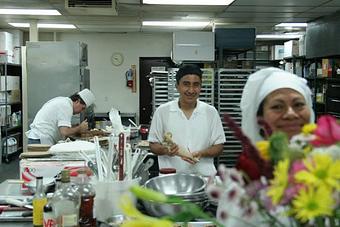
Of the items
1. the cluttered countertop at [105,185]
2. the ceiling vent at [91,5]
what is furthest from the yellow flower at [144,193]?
the ceiling vent at [91,5]

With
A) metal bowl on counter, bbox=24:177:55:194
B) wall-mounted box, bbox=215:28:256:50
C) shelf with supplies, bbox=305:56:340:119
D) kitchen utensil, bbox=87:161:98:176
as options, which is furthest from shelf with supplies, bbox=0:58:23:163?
kitchen utensil, bbox=87:161:98:176

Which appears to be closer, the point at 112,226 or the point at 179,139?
the point at 112,226

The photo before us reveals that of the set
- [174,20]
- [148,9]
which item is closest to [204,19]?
[174,20]

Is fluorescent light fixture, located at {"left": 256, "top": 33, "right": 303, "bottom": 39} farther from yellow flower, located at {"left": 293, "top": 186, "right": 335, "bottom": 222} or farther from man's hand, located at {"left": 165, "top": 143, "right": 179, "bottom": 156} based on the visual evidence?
yellow flower, located at {"left": 293, "top": 186, "right": 335, "bottom": 222}

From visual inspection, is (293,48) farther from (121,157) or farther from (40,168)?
(121,157)

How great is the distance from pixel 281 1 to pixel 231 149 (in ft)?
6.32

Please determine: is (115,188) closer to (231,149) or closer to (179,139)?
(179,139)

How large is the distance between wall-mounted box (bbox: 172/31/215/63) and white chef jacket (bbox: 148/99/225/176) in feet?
9.45

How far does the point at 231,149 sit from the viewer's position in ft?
16.7

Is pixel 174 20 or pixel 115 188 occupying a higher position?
pixel 174 20

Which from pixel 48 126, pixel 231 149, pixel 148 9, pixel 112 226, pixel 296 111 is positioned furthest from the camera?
pixel 148 9

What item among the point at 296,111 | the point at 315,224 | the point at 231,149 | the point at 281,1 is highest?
the point at 281,1

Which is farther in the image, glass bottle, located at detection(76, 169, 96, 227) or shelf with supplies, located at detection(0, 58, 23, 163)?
shelf with supplies, located at detection(0, 58, 23, 163)

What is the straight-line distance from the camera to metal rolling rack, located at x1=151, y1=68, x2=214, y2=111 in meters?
5.19
